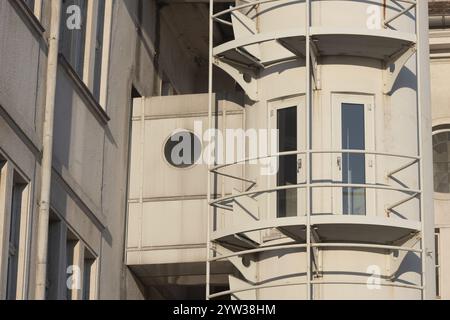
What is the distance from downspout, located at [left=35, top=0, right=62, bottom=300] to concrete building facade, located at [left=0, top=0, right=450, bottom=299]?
0.03 metres

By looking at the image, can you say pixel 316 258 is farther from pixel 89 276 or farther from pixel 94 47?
pixel 94 47

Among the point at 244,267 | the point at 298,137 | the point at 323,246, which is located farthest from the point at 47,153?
the point at 323,246

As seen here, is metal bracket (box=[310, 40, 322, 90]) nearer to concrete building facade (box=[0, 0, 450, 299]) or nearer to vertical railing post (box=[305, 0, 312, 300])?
concrete building facade (box=[0, 0, 450, 299])

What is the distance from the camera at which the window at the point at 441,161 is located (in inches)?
1118

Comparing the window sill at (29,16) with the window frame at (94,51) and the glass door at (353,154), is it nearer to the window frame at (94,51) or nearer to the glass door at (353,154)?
the window frame at (94,51)

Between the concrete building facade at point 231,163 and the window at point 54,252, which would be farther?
the window at point 54,252

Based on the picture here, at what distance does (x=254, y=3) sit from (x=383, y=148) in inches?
127

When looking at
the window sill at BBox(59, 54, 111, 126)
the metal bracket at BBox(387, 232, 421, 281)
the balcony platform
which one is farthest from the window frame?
the metal bracket at BBox(387, 232, 421, 281)

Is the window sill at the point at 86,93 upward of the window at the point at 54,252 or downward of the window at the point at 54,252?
upward

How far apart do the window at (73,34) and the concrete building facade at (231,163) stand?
0.16 feet

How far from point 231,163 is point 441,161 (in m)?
7.86

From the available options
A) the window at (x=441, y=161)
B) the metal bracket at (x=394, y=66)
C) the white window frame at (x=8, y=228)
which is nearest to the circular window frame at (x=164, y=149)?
the metal bracket at (x=394, y=66)

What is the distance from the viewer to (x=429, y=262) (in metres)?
22.2
